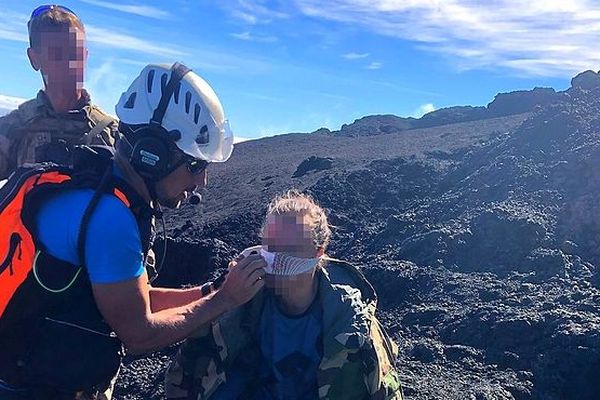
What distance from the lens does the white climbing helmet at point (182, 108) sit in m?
2.94

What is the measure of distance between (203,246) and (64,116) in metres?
6.60

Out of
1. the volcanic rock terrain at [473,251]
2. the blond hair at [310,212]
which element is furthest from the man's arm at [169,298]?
the volcanic rock terrain at [473,251]

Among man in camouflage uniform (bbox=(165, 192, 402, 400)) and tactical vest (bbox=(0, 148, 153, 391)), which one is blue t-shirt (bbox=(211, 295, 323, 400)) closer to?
man in camouflage uniform (bbox=(165, 192, 402, 400))

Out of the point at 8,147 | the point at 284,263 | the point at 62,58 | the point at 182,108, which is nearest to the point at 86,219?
the point at 182,108

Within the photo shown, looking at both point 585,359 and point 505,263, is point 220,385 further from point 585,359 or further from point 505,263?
point 505,263

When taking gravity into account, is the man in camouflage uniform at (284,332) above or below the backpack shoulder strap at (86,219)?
below

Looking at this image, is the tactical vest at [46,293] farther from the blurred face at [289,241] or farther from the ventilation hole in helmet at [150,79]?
the blurred face at [289,241]

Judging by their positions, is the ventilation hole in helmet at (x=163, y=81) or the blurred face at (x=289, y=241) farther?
the blurred face at (x=289, y=241)

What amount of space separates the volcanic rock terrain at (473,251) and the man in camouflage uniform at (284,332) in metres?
2.21

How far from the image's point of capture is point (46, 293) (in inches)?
109

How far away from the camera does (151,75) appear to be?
9.97 ft

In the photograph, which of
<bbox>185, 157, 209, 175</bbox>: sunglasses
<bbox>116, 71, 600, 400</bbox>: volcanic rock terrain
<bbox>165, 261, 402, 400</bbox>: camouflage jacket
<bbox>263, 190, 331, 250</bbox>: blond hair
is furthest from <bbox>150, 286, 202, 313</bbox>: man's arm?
<bbox>116, 71, 600, 400</bbox>: volcanic rock terrain

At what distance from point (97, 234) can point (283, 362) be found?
1.20 m

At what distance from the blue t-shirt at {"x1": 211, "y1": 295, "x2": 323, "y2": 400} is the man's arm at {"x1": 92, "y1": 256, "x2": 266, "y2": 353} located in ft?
1.50
